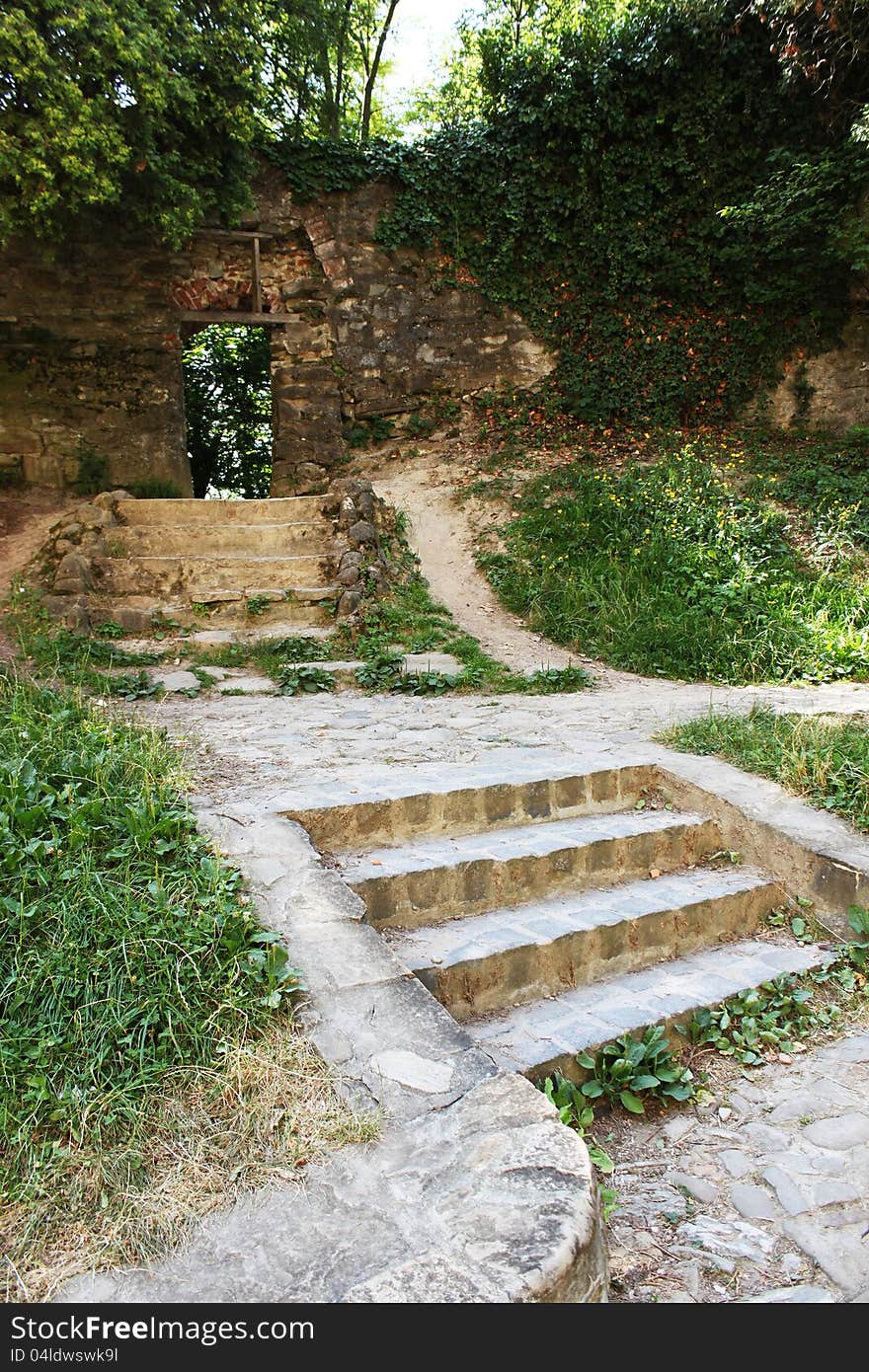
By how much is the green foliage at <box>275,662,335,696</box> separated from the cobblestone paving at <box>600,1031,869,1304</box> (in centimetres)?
368

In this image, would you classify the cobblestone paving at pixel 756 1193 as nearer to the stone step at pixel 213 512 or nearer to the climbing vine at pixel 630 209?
the stone step at pixel 213 512

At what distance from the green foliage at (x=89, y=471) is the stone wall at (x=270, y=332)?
0.25 feet

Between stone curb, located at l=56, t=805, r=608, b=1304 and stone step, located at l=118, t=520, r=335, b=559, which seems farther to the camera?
stone step, located at l=118, t=520, r=335, b=559

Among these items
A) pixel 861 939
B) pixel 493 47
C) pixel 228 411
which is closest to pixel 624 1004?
pixel 861 939

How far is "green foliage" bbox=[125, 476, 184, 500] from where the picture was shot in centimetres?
897

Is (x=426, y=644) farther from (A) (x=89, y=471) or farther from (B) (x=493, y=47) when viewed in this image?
(B) (x=493, y=47)

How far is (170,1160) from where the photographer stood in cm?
164

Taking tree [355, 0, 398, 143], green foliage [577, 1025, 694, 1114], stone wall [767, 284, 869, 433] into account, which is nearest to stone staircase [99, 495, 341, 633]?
green foliage [577, 1025, 694, 1114]

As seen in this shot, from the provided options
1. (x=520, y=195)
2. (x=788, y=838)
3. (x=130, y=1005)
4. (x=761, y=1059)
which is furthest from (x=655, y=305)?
(x=130, y=1005)

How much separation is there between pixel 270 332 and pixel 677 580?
647 centimetres

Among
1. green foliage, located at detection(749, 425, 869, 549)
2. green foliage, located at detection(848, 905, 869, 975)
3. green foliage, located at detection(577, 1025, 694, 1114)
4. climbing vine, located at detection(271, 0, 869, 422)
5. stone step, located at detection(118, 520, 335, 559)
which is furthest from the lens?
climbing vine, located at detection(271, 0, 869, 422)

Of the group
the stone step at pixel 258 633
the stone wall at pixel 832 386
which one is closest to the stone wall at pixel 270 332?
the stone wall at pixel 832 386

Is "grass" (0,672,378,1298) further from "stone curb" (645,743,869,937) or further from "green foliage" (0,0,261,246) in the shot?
"green foliage" (0,0,261,246)
